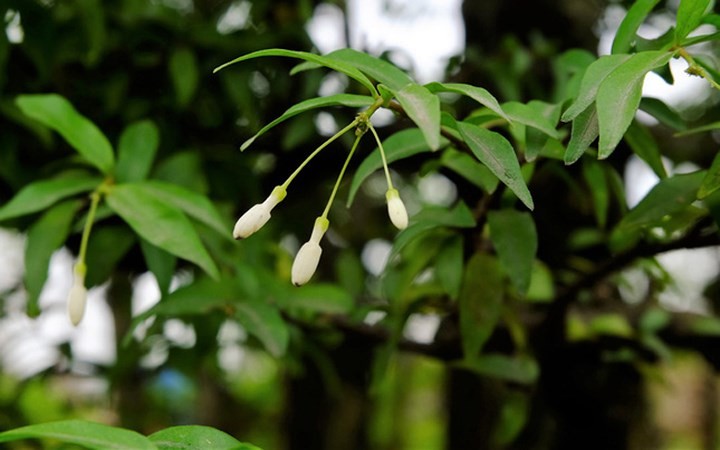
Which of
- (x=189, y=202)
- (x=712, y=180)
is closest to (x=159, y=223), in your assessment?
(x=189, y=202)

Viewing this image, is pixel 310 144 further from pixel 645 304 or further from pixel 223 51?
pixel 645 304

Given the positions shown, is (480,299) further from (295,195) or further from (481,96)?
(295,195)

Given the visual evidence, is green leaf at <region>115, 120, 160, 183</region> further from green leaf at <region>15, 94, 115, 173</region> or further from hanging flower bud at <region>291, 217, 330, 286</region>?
hanging flower bud at <region>291, 217, 330, 286</region>

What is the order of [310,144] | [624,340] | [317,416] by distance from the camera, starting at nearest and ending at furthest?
1. [624,340]
2. [310,144]
3. [317,416]

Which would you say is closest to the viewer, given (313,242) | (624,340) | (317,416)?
(313,242)

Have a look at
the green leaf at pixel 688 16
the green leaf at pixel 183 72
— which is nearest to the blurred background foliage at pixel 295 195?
the green leaf at pixel 183 72

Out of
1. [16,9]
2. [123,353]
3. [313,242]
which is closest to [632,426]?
[123,353]

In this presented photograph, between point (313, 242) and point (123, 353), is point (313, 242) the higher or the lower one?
the higher one
